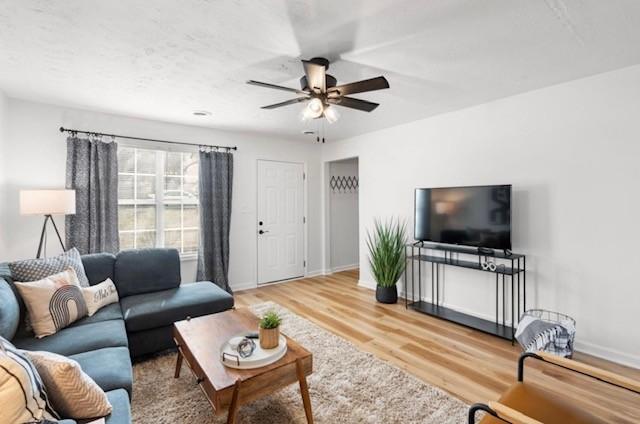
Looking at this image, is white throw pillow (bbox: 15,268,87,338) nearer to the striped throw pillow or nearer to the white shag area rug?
the striped throw pillow

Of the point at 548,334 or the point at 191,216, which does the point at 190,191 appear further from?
the point at 548,334

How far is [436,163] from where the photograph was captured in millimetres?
4008

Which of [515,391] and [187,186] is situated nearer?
[515,391]

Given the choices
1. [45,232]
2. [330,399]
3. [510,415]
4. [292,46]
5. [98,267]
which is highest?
[292,46]

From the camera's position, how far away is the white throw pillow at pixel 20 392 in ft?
3.26

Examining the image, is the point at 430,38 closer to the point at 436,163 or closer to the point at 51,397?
the point at 436,163

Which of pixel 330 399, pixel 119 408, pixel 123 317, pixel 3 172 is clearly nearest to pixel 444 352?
pixel 330 399

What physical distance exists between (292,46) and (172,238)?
3.31 metres

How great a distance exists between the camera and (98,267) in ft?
9.78

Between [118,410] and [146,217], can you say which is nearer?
[118,410]

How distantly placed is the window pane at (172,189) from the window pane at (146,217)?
25 cm

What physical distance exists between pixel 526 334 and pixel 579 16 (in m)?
2.49

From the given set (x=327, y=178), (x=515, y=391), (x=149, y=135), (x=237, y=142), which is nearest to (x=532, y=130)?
(x=515, y=391)

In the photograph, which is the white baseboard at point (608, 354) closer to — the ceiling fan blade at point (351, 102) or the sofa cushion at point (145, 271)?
the ceiling fan blade at point (351, 102)
